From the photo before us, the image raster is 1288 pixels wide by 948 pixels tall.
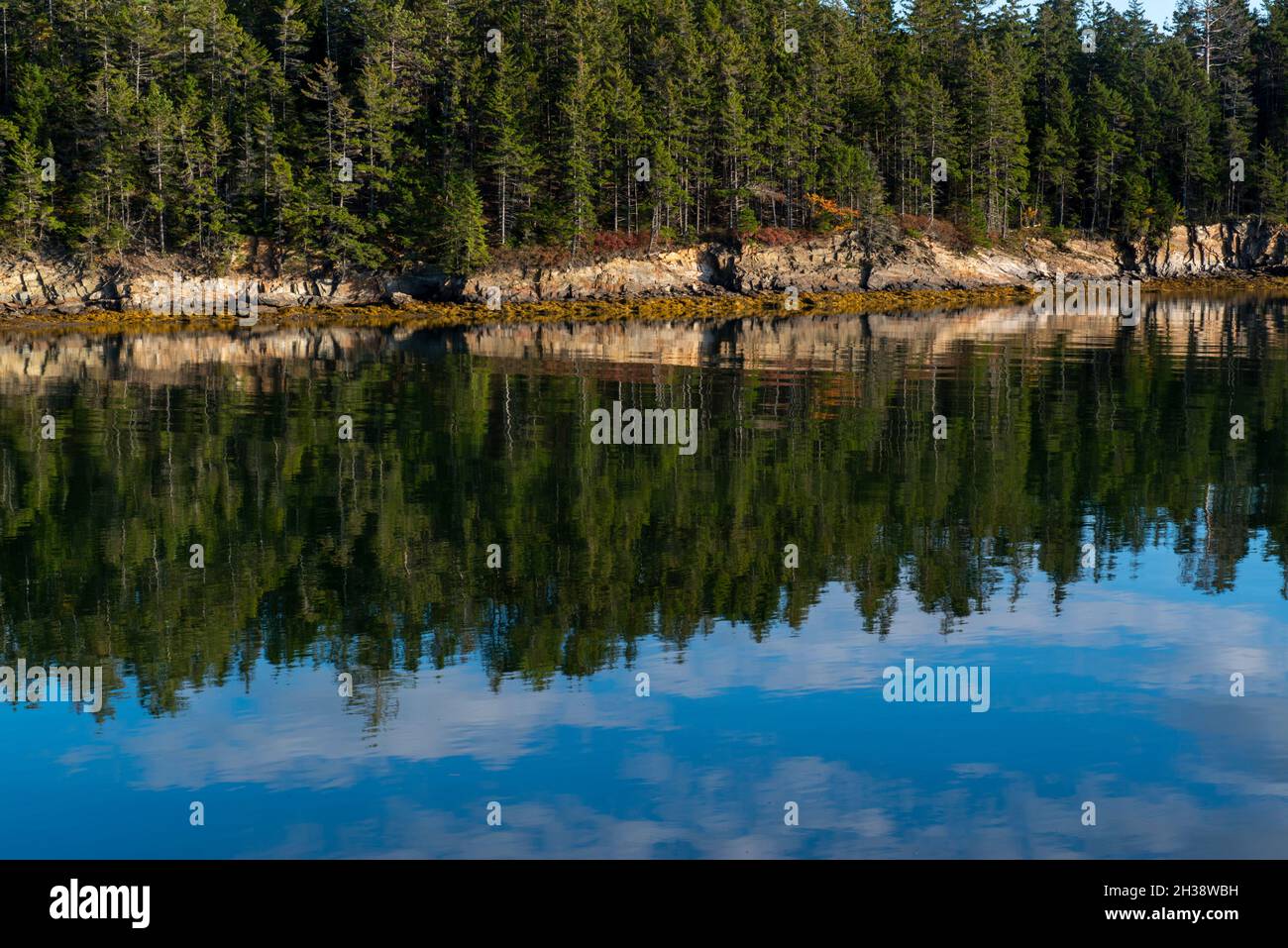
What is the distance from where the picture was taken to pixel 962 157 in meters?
120

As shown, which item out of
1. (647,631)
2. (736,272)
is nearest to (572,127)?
(736,272)

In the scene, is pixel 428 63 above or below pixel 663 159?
above

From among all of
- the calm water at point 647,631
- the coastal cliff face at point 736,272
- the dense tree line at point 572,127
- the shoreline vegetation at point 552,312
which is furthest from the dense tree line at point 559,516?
the dense tree line at point 572,127

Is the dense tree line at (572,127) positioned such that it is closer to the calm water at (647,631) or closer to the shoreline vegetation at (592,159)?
the shoreline vegetation at (592,159)

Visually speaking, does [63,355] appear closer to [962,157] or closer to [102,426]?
[102,426]

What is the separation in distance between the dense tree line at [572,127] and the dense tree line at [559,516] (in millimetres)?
56514

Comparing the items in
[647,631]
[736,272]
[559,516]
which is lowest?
[647,631]

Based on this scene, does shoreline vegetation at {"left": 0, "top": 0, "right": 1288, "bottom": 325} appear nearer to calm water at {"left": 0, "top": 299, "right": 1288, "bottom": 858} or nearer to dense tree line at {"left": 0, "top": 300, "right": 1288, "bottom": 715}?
dense tree line at {"left": 0, "top": 300, "right": 1288, "bottom": 715}

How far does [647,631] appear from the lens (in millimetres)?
17422

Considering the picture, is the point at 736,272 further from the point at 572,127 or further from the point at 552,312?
the point at 552,312

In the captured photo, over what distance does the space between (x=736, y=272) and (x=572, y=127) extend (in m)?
16.6

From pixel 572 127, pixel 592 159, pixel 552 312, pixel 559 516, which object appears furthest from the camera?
pixel 592 159
